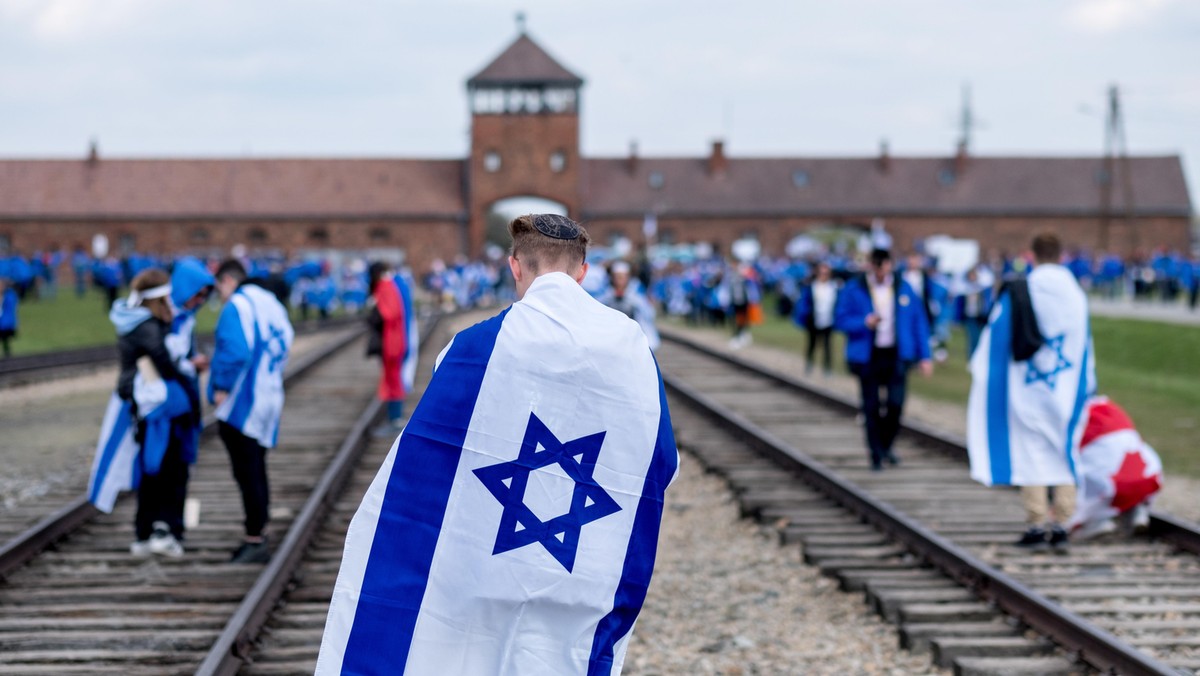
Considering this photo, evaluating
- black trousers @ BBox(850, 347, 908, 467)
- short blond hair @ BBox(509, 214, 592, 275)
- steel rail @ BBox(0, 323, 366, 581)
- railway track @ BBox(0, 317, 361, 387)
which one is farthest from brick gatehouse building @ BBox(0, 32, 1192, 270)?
short blond hair @ BBox(509, 214, 592, 275)

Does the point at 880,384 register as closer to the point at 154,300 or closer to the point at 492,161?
the point at 154,300

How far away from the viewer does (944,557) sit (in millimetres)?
7418

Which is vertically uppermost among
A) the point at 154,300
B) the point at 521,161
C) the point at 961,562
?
the point at 521,161

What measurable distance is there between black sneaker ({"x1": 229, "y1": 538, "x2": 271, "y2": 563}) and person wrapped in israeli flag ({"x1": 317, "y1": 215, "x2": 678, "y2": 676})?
14.4 ft

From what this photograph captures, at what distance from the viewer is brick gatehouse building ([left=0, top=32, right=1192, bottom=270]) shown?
2509 inches

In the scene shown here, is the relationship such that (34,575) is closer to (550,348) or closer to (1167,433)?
(550,348)

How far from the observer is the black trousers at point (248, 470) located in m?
7.59

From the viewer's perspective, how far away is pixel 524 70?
62500 millimetres

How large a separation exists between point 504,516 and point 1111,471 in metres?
5.87

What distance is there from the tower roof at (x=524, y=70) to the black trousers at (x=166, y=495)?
183 feet

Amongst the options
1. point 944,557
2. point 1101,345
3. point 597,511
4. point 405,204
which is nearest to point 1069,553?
point 944,557

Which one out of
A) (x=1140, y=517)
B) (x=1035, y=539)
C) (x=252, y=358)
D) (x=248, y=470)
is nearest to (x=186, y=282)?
(x=252, y=358)

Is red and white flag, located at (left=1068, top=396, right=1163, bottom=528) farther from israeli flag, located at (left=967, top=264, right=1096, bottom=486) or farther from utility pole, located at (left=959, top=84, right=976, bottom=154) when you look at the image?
utility pole, located at (left=959, top=84, right=976, bottom=154)

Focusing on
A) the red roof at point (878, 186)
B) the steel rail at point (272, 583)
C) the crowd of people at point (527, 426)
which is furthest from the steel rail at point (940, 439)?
the red roof at point (878, 186)
